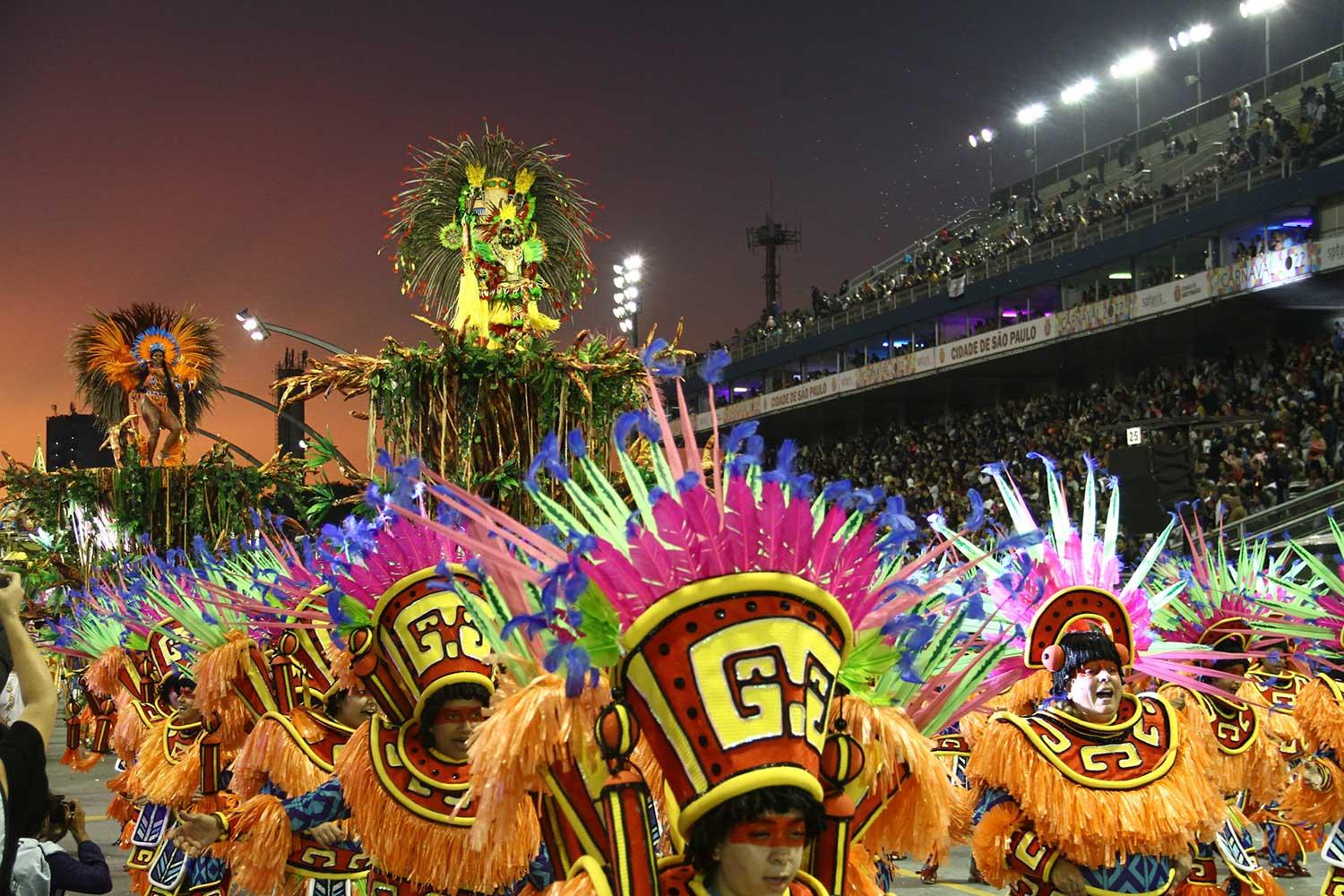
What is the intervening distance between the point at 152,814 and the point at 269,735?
2.42 meters

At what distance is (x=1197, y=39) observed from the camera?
106 feet

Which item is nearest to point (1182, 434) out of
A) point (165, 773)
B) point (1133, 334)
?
point (1133, 334)

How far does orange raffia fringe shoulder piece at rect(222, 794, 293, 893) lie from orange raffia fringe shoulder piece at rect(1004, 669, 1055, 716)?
2.92 metres

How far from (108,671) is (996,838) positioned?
6.89m

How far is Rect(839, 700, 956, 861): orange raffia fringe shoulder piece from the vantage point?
3.24 m

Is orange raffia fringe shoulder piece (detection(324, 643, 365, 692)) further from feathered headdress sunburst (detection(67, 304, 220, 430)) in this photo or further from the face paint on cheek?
feathered headdress sunburst (detection(67, 304, 220, 430))

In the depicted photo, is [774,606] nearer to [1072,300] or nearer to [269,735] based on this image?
[269,735]

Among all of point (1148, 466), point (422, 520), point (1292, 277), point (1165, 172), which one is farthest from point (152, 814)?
point (1165, 172)

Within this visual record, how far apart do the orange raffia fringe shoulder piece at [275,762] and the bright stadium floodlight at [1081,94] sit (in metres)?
33.2

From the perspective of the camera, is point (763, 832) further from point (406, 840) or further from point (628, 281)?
→ point (628, 281)

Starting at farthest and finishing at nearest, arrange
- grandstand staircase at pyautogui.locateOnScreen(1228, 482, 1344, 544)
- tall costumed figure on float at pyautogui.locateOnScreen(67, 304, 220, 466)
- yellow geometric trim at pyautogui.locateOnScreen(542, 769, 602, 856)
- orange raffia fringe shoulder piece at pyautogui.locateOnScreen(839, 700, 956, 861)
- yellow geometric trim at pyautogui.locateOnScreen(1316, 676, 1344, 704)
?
grandstand staircase at pyautogui.locateOnScreen(1228, 482, 1344, 544), tall costumed figure on float at pyautogui.locateOnScreen(67, 304, 220, 466), yellow geometric trim at pyautogui.locateOnScreen(1316, 676, 1344, 704), orange raffia fringe shoulder piece at pyautogui.locateOnScreen(839, 700, 956, 861), yellow geometric trim at pyautogui.locateOnScreen(542, 769, 602, 856)

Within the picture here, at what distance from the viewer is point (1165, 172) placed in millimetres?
29547

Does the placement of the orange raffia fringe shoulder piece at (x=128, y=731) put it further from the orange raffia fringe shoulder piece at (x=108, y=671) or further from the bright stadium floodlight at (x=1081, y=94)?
the bright stadium floodlight at (x=1081, y=94)

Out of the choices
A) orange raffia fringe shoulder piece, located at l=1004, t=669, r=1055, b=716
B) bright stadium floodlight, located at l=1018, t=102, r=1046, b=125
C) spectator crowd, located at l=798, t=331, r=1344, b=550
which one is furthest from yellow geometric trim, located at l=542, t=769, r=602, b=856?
bright stadium floodlight, located at l=1018, t=102, r=1046, b=125
